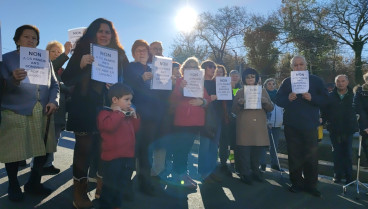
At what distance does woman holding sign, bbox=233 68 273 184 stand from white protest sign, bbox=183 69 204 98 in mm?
904

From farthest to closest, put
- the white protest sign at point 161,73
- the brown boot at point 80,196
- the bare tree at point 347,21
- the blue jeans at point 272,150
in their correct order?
the bare tree at point 347,21, the blue jeans at point 272,150, the white protest sign at point 161,73, the brown boot at point 80,196

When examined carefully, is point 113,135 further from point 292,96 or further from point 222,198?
point 292,96

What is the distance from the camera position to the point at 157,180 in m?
4.84

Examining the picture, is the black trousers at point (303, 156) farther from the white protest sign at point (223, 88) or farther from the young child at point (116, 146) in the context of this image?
the young child at point (116, 146)

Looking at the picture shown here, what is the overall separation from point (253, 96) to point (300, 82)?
831mm

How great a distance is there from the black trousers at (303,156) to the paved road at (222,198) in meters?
0.24

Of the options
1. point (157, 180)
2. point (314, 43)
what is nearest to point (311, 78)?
point (157, 180)

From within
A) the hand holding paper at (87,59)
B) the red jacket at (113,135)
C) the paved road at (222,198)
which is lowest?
the paved road at (222,198)

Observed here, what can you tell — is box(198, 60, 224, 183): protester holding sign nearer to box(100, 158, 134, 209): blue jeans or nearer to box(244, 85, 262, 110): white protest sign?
box(244, 85, 262, 110): white protest sign

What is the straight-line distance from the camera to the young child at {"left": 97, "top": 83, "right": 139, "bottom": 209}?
3.15m

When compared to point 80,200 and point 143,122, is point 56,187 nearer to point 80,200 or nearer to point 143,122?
point 80,200

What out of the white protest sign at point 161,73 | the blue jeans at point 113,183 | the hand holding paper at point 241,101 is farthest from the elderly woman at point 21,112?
the hand holding paper at point 241,101

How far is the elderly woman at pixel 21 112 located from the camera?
340cm

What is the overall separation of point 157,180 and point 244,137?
1647 mm
